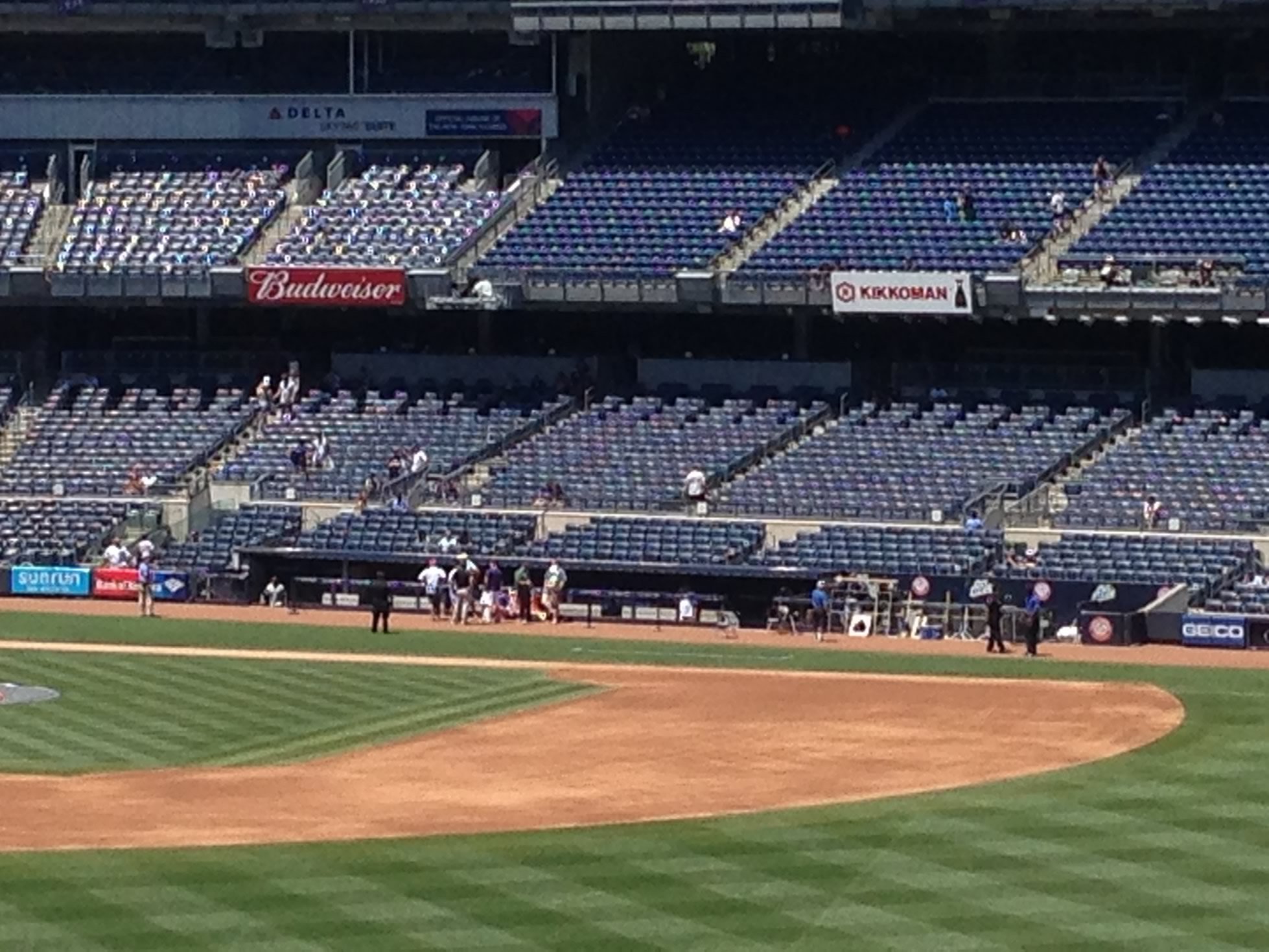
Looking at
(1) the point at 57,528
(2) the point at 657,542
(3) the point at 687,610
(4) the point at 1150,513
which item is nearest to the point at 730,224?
(2) the point at 657,542

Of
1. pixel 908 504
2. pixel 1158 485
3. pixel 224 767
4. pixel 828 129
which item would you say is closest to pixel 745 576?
pixel 908 504

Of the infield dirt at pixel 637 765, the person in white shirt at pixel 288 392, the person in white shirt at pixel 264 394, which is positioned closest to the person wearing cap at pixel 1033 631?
the infield dirt at pixel 637 765

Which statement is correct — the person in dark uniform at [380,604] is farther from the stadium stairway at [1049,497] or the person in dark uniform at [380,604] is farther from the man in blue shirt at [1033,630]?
the stadium stairway at [1049,497]

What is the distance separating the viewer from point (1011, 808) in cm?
3148

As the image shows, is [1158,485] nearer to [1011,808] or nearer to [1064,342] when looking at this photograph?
[1064,342]

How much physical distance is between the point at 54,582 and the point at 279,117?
50.0ft

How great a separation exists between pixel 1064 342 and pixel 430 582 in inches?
653

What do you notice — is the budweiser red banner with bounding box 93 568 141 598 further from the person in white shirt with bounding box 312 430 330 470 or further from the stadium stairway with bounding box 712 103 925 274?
the stadium stairway with bounding box 712 103 925 274

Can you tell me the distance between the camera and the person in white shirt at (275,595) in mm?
59344

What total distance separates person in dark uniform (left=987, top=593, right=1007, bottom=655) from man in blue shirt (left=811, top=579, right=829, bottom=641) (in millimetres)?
3667

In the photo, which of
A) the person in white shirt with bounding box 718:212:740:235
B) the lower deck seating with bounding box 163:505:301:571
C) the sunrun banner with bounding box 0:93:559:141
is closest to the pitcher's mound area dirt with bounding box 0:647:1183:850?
the lower deck seating with bounding box 163:505:301:571

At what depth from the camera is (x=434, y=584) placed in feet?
185

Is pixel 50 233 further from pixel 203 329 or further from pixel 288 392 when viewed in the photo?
pixel 288 392

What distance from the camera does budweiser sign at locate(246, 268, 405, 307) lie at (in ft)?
215
